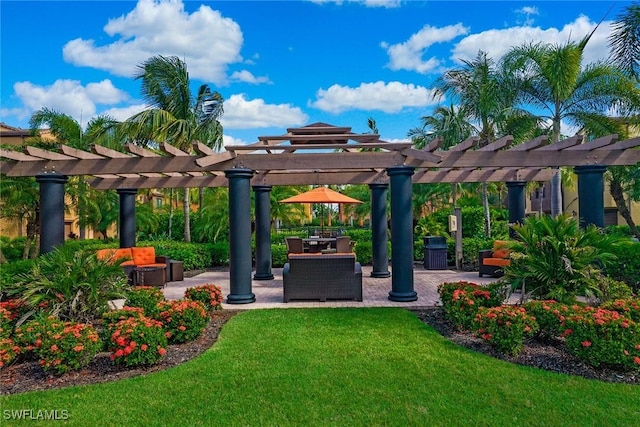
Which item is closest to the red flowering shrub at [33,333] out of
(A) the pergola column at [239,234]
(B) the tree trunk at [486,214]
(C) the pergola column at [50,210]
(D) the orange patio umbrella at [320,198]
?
(A) the pergola column at [239,234]

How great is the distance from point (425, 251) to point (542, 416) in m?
11.0

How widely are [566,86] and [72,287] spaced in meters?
14.4

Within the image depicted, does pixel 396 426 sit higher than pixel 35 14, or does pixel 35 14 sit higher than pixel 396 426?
pixel 35 14

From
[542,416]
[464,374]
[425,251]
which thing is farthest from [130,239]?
[542,416]

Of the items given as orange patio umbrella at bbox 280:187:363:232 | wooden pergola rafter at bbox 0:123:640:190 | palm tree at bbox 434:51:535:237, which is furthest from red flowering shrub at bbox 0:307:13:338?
palm tree at bbox 434:51:535:237

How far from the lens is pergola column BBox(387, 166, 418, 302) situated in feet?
28.2

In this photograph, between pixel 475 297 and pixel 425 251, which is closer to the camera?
pixel 475 297

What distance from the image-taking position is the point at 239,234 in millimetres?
8625

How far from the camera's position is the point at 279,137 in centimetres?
865

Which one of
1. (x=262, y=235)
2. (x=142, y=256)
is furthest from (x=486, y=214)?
(x=142, y=256)

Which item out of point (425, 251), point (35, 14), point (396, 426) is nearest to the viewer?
point (396, 426)

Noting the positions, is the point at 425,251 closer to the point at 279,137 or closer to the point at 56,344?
the point at 279,137

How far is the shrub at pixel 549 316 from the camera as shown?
539cm

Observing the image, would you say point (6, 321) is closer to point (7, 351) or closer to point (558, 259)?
point (7, 351)
